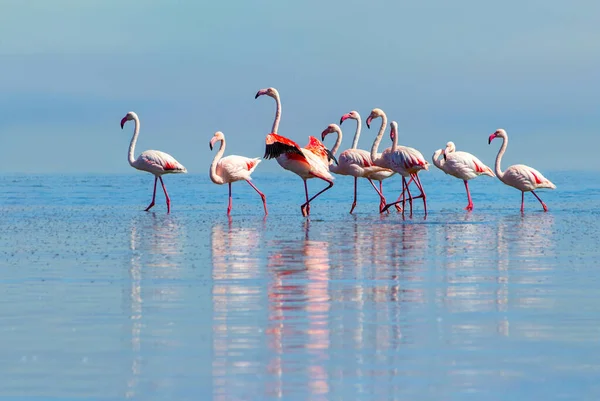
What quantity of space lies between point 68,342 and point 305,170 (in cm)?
1165

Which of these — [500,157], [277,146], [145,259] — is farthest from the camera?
[500,157]

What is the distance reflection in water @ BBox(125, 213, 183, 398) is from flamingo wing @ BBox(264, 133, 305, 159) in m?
1.76

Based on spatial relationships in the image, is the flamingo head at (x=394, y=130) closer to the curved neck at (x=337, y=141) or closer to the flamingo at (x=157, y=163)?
the curved neck at (x=337, y=141)

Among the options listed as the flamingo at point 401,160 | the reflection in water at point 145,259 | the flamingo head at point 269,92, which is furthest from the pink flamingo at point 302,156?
the reflection in water at point 145,259

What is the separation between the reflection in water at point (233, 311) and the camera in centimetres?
472

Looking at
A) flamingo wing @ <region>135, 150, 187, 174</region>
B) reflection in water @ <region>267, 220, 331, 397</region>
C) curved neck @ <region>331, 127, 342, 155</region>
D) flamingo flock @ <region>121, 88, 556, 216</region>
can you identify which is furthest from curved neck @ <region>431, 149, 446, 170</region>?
reflection in water @ <region>267, 220, 331, 397</region>

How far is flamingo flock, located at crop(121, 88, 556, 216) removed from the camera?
1680 cm

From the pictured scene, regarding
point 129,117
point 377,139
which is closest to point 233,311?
point 377,139

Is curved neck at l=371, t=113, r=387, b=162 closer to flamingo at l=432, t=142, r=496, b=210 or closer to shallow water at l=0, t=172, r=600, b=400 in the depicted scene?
flamingo at l=432, t=142, r=496, b=210

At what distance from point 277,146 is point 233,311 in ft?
30.8

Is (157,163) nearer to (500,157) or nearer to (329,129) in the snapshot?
(329,129)

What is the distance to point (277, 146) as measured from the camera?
15695 millimetres

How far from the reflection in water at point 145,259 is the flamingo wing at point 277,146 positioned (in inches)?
69.3

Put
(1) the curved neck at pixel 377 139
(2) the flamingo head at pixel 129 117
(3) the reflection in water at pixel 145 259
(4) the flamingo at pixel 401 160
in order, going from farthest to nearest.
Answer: (2) the flamingo head at pixel 129 117
(1) the curved neck at pixel 377 139
(4) the flamingo at pixel 401 160
(3) the reflection in water at pixel 145 259
